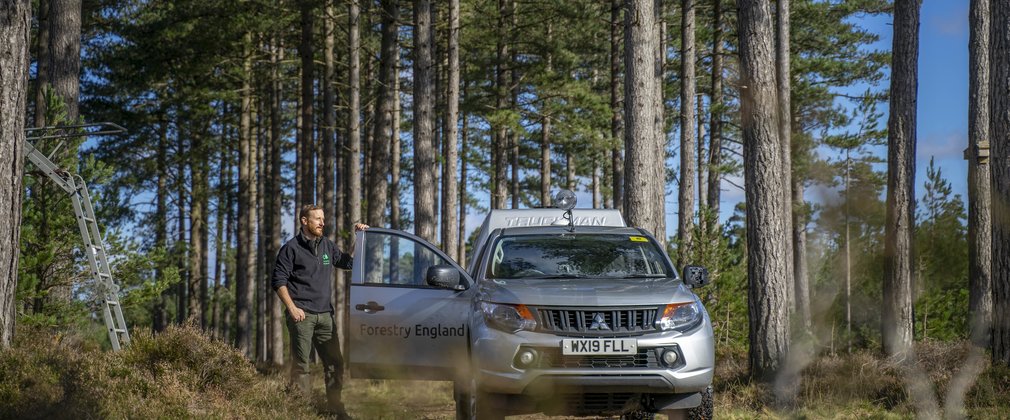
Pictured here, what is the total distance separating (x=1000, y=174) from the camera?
32.6ft

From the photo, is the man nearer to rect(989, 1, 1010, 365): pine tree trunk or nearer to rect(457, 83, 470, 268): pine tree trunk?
rect(989, 1, 1010, 365): pine tree trunk

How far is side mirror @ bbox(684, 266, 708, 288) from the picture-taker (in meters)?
8.01

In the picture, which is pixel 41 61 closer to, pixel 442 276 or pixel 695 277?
pixel 442 276

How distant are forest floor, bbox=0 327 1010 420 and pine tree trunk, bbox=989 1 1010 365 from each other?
0.41 metres

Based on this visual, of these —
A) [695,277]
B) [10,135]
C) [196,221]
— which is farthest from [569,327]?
[196,221]

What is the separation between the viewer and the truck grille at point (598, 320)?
7.00 m

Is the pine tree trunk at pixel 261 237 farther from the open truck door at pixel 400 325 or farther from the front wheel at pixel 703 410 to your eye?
the front wheel at pixel 703 410

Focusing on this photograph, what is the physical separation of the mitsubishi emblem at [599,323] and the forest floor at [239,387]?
2.67 metres

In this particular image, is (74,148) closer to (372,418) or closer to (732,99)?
(372,418)

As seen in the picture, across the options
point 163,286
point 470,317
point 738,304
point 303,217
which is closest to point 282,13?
point 163,286

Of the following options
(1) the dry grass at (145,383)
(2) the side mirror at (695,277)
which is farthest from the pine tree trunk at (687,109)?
(1) the dry grass at (145,383)

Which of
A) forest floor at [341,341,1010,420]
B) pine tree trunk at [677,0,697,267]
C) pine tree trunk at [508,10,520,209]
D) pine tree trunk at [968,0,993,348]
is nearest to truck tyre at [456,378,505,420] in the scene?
forest floor at [341,341,1010,420]

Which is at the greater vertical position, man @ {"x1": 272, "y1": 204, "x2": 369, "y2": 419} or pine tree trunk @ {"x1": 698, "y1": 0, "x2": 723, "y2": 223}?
pine tree trunk @ {"x1": 698, "y1": 0, "x2": 723, "y2": 223}

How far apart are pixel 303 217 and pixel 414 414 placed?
2.55m
